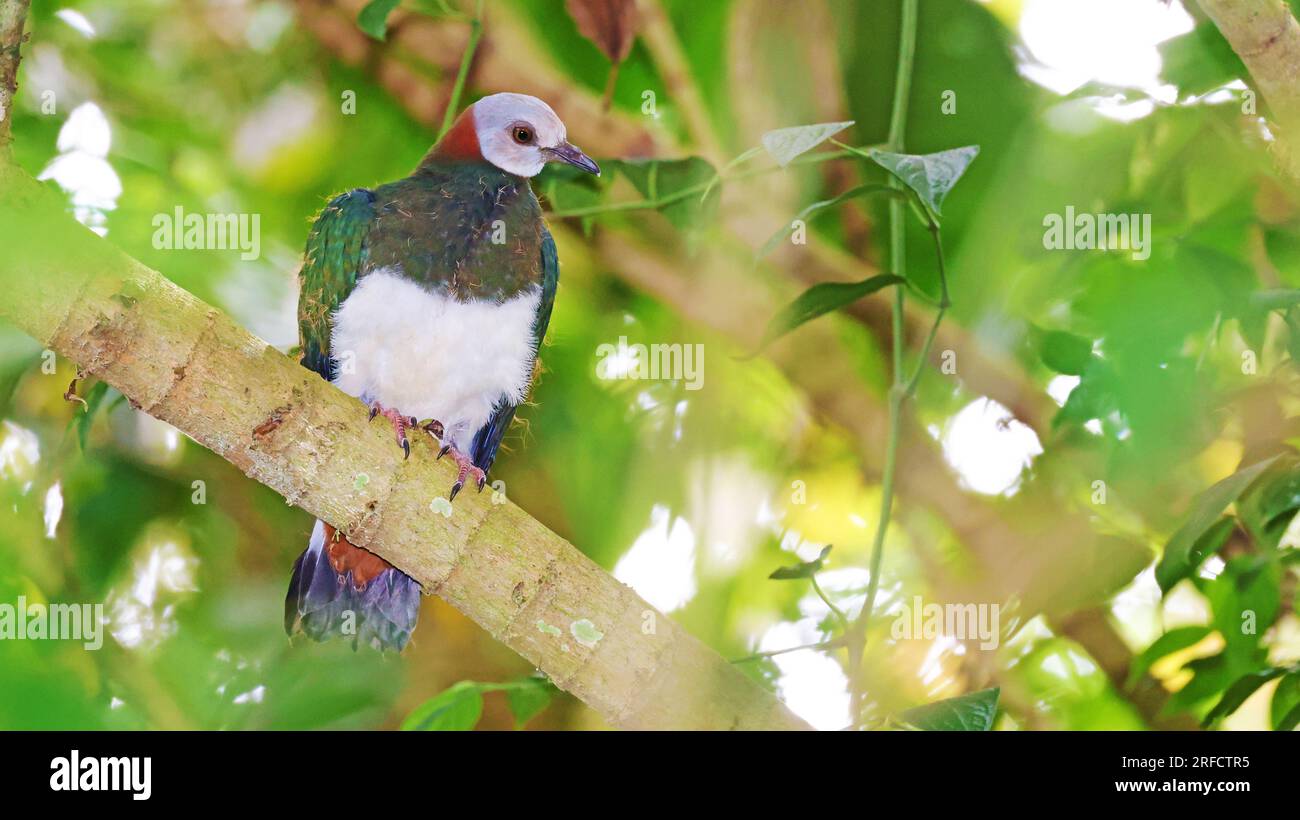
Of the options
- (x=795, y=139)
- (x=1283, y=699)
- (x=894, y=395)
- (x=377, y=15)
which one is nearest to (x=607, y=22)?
(x=377, y=15)

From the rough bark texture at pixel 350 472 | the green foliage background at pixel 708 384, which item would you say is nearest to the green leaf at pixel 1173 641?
the green foliage background at pixel 708 384

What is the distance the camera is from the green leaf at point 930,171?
1130 mm

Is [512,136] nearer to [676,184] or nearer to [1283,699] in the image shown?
[676,184]

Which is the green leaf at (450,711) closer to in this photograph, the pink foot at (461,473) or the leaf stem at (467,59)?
the pink foot at (461,473)

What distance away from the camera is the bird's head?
1.53 m

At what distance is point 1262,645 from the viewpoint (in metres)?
1.56

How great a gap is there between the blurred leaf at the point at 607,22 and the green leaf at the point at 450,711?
964 millimetres

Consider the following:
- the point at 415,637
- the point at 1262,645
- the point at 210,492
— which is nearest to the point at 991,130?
the point at 1262,645

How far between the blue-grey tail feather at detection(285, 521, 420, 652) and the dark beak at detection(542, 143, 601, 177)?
23.3 inches

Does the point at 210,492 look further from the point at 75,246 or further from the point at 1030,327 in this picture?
the point at 1030,327

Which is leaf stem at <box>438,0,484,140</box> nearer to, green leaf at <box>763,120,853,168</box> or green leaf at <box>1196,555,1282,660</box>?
green leaf at <box>763,120,853,168</box>

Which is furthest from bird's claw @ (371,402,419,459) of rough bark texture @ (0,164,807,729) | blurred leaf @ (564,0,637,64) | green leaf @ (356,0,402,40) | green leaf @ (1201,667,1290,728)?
green leaf @ (1201,667,1290,728)

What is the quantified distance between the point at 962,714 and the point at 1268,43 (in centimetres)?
83

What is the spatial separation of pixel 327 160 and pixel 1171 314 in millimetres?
1243
